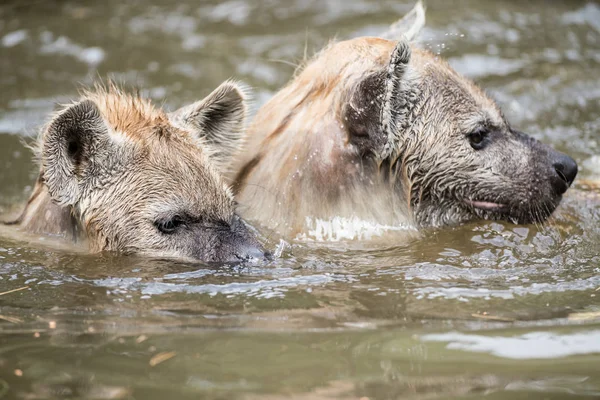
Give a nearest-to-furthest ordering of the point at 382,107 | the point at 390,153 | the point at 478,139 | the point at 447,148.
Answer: the point at 382,107 < the point at 390,153 < the point at 447,148 < the point at 478,139

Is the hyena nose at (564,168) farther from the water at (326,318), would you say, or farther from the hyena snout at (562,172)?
the water at (326,318)

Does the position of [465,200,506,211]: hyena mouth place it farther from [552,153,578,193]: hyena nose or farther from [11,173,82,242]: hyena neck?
[11,173,82,242]: hyena neck

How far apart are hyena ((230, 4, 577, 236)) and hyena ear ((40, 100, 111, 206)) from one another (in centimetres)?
89

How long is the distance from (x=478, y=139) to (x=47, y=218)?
230cm

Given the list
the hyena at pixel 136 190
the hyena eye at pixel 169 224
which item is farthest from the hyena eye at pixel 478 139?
the hyena eye at pixel 169 224

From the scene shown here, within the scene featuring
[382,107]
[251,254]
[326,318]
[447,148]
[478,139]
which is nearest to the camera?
[326,318]

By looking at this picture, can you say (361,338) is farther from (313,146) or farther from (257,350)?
(313,146)

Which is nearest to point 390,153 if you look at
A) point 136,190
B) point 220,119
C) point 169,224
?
point 220,119

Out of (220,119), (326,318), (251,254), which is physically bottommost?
(326,318)

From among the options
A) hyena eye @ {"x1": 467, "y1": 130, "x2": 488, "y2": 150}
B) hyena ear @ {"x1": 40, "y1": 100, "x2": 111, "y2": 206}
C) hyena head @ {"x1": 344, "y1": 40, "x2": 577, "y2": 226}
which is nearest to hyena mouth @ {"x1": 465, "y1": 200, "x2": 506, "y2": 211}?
hyena head @ {"x1": 344, "y1": 40, "x2": 577, "y2": 226}

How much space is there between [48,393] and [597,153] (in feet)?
16.1

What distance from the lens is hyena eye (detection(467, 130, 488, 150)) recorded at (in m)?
4.86

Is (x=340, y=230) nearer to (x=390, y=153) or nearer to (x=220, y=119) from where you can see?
(x=390, y=153)

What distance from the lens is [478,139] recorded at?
16.0 feet
